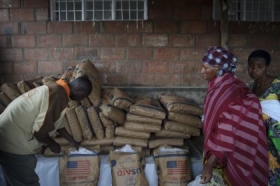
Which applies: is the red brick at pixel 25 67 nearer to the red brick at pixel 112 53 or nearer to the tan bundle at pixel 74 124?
the red brick at pixel 112 53

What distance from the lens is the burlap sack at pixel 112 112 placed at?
12.7ft

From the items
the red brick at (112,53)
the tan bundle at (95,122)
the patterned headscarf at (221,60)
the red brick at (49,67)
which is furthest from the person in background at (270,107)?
the red brick at (49,67)

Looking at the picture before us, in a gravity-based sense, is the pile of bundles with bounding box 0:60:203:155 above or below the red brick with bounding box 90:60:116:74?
below

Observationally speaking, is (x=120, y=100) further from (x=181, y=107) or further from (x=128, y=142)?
(x=181, y=107)

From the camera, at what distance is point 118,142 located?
405cm

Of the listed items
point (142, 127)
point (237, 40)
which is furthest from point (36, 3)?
point (237, 40)

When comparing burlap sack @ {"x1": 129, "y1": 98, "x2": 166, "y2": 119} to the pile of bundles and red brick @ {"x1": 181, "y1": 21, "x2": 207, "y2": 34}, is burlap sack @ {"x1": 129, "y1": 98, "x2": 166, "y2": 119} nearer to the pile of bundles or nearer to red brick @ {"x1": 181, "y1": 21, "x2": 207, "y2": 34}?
the pile of bundles

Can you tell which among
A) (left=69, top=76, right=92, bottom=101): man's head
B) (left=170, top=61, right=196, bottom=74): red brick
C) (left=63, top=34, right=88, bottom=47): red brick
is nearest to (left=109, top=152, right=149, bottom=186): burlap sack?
(left=69, top=76, right=92, bottom=101): man's head

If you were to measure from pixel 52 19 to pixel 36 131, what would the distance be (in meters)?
2.48

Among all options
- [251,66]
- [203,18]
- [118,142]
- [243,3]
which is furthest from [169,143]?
[243,3]

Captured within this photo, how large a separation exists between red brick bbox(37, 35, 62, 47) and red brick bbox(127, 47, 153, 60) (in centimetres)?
107

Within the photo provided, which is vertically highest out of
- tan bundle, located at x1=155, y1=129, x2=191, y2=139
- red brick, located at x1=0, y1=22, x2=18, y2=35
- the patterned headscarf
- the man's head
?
red brick, located at x1=0, y1=22, x2=18, y2=35

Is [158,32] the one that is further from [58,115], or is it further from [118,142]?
[58,115]

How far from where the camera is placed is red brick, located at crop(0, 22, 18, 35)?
499cm
